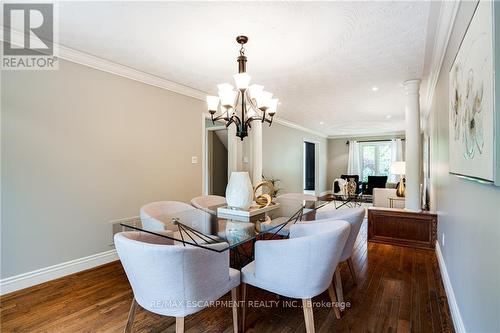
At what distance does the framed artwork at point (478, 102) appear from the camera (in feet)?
3.23

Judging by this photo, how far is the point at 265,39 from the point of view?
7.88 feet

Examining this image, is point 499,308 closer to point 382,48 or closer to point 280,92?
point 382,48

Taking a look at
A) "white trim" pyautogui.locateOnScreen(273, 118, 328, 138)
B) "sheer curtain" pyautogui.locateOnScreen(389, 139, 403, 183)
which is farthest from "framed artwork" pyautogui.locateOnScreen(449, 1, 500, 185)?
"sheer curtain" pyautogui.locateOnScreen(389, 139, 403, 183)

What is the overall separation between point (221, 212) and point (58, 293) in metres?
1.61

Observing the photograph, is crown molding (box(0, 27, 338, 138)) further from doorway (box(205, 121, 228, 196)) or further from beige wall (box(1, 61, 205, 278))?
doorway (box(205, 121, 228, 196))

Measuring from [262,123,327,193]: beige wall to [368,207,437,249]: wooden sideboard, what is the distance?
2861 millimetres

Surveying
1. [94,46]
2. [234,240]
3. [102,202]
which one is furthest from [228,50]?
[102,202]

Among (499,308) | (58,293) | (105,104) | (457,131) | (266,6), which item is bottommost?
(58,293)

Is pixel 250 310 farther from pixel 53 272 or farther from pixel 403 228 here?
pixel 403 228

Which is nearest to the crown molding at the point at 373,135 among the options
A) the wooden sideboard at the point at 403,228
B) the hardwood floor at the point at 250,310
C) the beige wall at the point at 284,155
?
the beige wall at the point at 284,155

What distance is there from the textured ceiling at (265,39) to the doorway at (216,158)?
2.01m

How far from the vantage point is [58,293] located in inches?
90.6

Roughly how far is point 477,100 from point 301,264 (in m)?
1.19

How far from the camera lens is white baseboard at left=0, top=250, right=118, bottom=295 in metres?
2.29
